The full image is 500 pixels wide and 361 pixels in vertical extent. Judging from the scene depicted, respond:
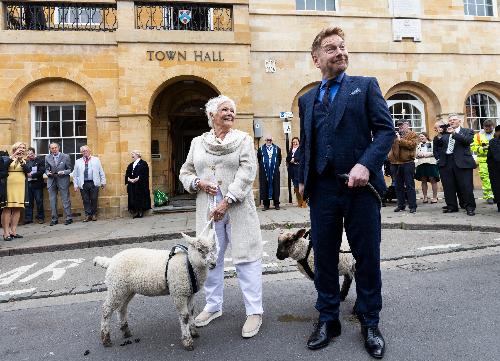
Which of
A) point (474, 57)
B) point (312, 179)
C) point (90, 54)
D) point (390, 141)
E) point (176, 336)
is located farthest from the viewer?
point (474, 57)

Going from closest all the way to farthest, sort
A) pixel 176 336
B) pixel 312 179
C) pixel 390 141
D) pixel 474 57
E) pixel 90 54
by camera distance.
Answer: pixel 390 141, pixel 312 179, pixel 176 336, pixel 90 54, pixel 474 57

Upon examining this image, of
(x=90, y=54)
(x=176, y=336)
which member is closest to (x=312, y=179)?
(x=176, y=336)

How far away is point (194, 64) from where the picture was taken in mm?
11766

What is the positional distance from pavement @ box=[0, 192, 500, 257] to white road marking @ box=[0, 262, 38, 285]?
1.32m

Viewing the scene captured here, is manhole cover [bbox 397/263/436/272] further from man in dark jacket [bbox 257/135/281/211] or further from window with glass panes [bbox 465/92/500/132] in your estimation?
window with glass panes [bbox 465/92/500/132]

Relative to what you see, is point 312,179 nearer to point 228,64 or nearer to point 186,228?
point 186,228

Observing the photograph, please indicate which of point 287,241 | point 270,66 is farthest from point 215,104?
point 270,66

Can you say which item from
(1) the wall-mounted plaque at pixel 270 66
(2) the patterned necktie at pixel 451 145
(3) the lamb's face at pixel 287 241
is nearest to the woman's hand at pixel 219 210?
(3) the lamb's face at pixel 287 241

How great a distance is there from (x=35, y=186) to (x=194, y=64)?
605cm

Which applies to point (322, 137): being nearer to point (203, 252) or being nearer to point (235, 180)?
point (235, 180)

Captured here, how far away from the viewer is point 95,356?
2.78 meters

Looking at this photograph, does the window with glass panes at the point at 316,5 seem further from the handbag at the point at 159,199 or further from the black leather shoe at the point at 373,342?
the black leather shoe at the point at 373,342

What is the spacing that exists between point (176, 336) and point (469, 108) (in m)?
15.8

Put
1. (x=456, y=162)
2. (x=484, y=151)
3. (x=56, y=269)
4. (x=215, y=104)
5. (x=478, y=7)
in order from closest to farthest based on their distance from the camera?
1. (x=215, y=104)
2. (x=56, y=269)
3. (x=456, y=162)
4. (x=484, y=151)
5. (x=478, y=7)
